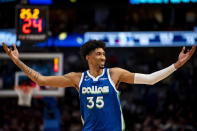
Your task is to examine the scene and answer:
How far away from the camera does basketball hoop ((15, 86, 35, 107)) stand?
10.4 meters

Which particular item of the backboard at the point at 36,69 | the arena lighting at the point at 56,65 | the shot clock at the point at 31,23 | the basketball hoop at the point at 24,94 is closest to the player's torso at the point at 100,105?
the shot clock at the point at 31,23

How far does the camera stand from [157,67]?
50.4ft

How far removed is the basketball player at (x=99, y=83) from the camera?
4223 millimetres

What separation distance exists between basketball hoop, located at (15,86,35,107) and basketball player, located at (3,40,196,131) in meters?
5.95

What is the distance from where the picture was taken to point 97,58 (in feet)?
14.7

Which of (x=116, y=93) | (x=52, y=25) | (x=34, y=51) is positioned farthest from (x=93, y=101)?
(x=52, y=25)

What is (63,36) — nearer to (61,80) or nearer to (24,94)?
(24,94)

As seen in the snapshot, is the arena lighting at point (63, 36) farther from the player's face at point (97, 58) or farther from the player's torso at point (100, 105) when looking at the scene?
the player's torso at point (100, 105)

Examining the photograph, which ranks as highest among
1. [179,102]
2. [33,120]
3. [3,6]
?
[3,6]

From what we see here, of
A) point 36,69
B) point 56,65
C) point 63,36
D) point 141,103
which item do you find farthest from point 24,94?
point 141,103

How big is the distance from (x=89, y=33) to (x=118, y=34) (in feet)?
3.05

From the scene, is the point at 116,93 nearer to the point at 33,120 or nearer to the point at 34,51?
the point at 34,51

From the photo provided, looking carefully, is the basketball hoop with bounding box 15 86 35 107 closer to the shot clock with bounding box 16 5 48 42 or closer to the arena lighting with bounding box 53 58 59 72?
the arena lighting with bounding box 53 58 59 72

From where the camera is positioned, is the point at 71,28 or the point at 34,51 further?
the point at 71,28
